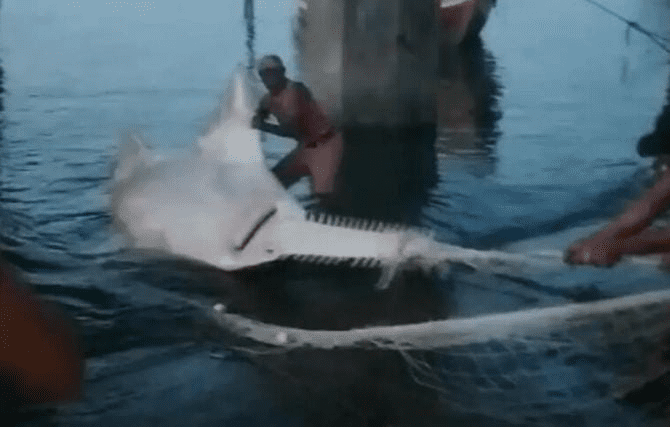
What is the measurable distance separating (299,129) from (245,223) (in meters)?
0.48

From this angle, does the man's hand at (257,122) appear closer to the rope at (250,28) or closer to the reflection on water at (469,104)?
the reflection on water at (469,104)

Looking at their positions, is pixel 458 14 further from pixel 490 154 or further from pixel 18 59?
pixel 18 59

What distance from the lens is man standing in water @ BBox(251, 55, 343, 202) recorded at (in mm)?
2945

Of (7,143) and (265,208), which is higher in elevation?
(265,208)

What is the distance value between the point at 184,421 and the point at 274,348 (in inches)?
17.4

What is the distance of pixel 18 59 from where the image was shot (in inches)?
224

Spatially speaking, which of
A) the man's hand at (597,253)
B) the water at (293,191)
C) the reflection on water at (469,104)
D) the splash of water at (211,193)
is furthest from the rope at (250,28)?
the man's hand at (597,253)

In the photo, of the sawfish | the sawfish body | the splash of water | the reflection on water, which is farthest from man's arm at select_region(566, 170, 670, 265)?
the reflection on water

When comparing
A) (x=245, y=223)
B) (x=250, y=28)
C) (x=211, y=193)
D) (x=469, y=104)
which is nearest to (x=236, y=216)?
(x=245, y=223)

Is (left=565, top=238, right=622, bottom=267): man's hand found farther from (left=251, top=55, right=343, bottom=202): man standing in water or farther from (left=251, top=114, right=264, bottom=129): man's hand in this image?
(left=251, top=114, right=264, bottom=129): man's hand

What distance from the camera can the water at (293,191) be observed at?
89.4 inches

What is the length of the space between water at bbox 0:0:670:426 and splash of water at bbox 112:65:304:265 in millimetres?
99

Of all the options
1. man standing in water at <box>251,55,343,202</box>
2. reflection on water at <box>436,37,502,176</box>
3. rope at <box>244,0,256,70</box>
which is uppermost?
man standing in water at <box>251,55,343,202</box>

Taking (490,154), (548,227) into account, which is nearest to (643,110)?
(490,154)
